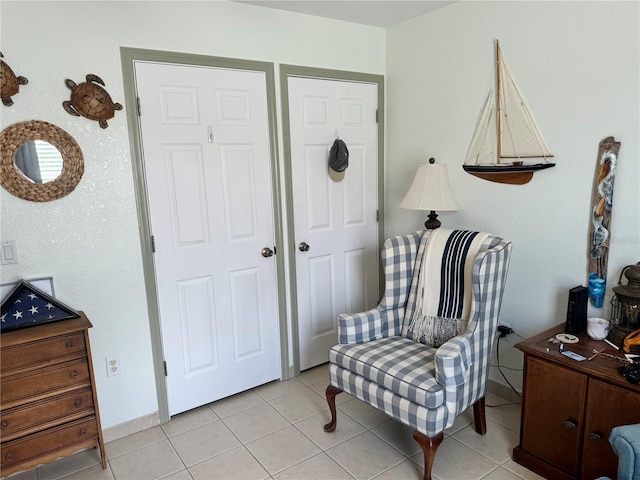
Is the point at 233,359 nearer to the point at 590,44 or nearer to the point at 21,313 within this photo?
the point at 21,313

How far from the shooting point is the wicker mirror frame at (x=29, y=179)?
1.99 m

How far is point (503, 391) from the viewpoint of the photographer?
2.74 m

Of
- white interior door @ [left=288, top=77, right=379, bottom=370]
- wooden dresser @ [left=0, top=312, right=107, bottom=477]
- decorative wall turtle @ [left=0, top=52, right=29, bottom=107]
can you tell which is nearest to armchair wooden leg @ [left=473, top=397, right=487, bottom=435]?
white interior door @ [left=288, top=77, right=379, bottom=370]

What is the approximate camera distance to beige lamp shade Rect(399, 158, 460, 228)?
260 centimetres

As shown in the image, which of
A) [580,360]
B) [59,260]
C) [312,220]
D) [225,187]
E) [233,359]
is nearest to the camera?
[580,360]

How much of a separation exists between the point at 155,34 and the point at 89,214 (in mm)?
987

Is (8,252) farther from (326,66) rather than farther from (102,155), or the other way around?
(326,66)

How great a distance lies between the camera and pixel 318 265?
3.12 meters

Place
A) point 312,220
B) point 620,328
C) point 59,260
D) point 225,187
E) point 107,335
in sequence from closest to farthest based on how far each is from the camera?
point 620,328, point 59,260, point 107,335, point 225,187, point 312,220

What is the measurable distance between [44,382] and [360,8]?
262 cm

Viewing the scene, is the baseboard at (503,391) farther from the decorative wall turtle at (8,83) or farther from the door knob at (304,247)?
the decorative wall turtle at (8,83)

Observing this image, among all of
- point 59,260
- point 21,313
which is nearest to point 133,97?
point 59,260

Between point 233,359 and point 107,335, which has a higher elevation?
point 107,335

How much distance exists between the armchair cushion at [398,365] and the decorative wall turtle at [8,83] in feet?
6.35
